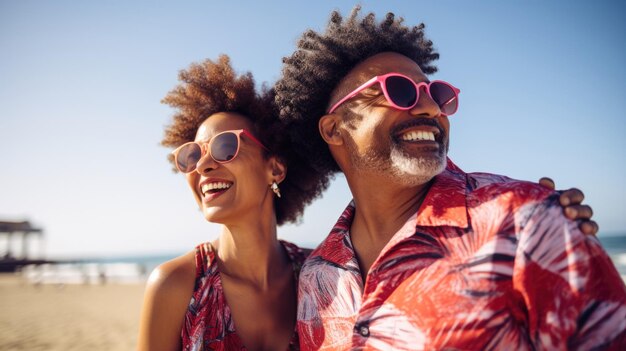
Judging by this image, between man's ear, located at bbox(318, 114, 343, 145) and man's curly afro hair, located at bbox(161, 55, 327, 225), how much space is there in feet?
2.05

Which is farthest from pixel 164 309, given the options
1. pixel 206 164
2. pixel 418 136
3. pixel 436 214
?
pixel 418 136

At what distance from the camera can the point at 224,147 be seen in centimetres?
345

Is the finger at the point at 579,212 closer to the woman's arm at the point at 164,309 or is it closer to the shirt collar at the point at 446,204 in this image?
the shirt collar at the point at 446,204

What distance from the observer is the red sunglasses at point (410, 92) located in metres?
2.67

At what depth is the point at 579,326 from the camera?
5.23 feet

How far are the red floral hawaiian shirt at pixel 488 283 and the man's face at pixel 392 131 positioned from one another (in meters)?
0.25

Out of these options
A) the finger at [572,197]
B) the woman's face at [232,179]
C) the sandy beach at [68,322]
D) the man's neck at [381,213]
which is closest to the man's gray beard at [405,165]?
the man's neck at [381,213]

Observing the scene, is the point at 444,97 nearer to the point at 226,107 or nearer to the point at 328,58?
the point at 328,58

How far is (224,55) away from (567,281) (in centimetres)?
383

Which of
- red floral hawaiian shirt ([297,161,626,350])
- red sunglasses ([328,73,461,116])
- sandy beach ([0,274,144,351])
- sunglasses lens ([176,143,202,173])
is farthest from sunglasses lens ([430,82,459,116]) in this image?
sandy beach ([0,274,144,351])

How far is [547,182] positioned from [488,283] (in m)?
0.69

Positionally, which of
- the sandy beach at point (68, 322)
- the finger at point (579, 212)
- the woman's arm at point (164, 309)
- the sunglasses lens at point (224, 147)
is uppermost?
the sunglasses lens at point (224, 147)

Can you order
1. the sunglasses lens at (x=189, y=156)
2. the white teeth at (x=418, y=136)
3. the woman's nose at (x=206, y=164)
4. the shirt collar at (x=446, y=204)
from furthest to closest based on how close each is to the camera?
the sunglasses lens at (x=189, y=156) → the woman's nose at (x=206, y=164) → the white teeth at (x=418, y=136) → the shirt collar at (x=446, y=204)

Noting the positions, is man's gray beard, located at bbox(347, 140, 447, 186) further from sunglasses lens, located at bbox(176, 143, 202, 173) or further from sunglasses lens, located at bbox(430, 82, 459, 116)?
sunglasses lens, located at bbox(176, 143, 202, 173)
